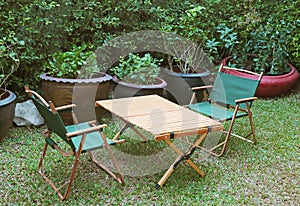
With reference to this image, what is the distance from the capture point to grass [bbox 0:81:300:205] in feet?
10.0

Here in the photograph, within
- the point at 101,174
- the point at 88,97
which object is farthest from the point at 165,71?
the point at 101,174

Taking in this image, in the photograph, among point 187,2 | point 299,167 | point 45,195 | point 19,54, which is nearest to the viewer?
point 45,195

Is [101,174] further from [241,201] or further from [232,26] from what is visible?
[232,26]

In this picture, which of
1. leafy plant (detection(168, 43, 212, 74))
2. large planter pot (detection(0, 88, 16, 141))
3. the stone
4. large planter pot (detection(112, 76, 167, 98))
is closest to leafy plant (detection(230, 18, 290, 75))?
leafy plant (detection(168, 43, 212, 74))

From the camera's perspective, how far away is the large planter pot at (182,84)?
5.43m

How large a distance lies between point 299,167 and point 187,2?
3.58 m

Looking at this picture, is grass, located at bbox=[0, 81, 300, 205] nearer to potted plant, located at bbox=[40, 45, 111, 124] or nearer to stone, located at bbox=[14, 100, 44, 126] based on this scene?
stone, located at bbox=[14, 100, 44, 126]

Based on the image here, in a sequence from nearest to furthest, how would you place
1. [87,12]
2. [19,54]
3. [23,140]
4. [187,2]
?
[23,140], [19,54], [87,12], [187,2]

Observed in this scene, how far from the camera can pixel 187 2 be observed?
245 inches

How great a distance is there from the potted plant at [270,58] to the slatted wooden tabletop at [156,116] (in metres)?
2.69

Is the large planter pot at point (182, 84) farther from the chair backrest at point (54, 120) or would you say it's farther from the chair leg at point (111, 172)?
the chair backrest at point (54, 120)

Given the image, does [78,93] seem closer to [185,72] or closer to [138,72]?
[138,72]

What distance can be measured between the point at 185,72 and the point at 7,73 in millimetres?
2554

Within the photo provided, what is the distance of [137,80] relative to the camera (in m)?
4.87
